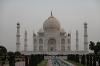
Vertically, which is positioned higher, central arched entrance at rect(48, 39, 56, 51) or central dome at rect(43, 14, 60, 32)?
central dome at rect(43, 14, 60, 32)

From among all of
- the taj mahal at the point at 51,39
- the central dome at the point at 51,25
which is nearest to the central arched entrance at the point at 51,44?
the taj mahal at the point at 51,39

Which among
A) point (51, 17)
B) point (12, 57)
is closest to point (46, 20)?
point (51, 17)

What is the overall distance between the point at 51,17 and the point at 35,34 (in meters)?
4.34

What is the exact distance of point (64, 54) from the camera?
48438mm

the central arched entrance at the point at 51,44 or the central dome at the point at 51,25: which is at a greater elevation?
the central dome at the point at 51,25

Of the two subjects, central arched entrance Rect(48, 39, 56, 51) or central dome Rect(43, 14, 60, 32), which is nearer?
central dome Rect(43, 14, 60, 32)

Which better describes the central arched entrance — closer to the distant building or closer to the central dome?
the distant building

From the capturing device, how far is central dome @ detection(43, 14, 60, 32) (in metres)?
53.3

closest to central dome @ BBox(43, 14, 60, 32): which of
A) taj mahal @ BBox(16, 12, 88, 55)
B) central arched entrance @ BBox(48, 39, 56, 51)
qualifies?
taj mahal @ BBox(16, 12, 88, 55)

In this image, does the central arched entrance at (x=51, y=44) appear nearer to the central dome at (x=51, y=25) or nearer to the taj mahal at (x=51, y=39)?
the taj mahal at (x=51, y=39)

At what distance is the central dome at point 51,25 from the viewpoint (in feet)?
175

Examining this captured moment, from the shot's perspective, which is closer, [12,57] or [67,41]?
[12,57]

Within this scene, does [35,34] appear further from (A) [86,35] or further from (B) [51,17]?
(A) [86,35]

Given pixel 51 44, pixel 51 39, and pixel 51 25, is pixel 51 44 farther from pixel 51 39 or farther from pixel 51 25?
pixel 51 25
